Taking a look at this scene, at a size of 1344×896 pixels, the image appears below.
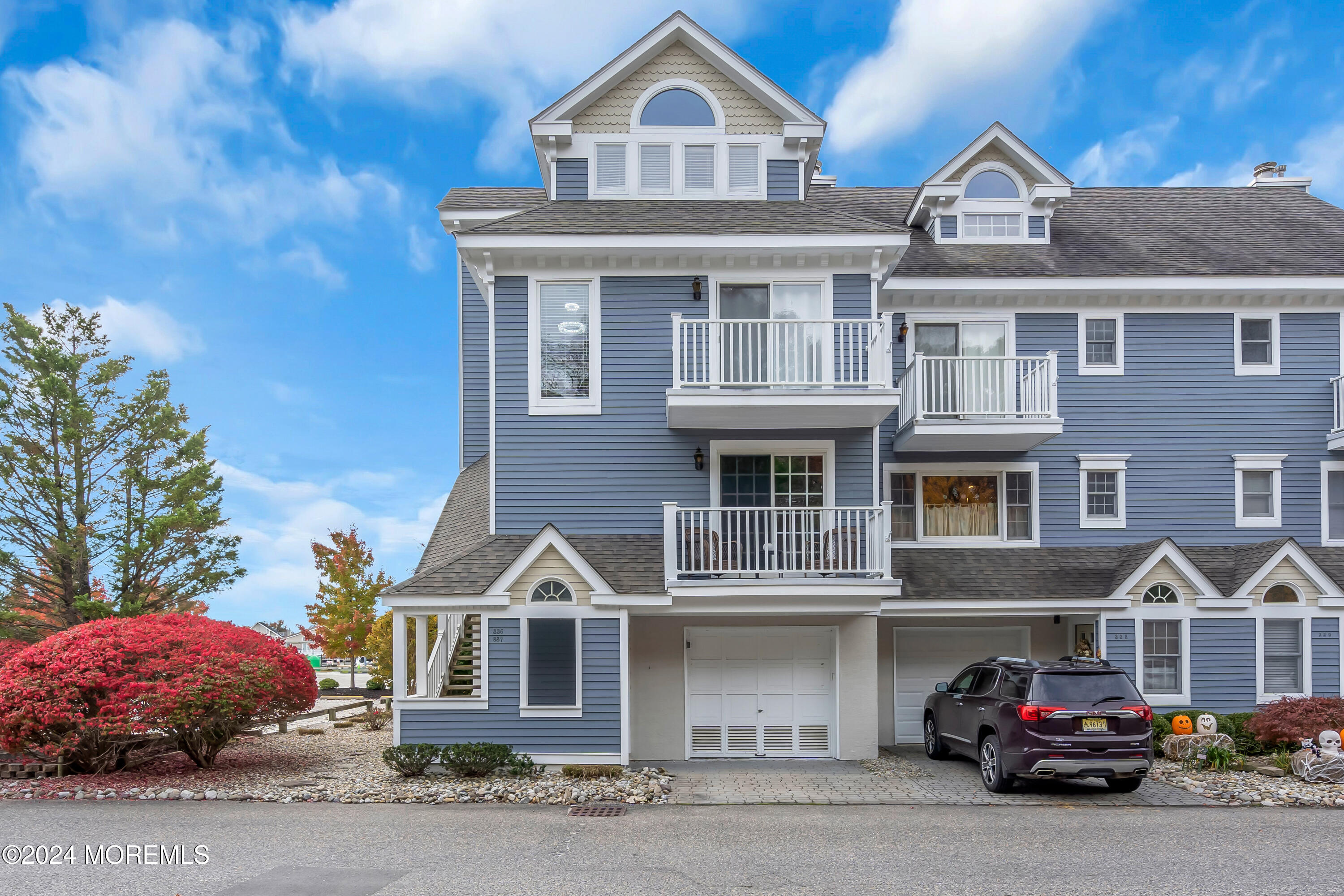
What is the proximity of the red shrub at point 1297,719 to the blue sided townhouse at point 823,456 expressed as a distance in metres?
1.00

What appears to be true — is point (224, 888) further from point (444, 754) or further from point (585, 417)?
point (585, 417)

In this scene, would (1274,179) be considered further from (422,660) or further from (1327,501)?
(422,660)

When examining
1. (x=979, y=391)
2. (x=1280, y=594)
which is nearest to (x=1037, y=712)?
(x=979, y=391)

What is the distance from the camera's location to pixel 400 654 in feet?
41.1

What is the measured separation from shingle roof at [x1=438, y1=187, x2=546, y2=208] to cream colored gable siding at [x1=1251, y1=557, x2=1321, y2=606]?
15.3 metres

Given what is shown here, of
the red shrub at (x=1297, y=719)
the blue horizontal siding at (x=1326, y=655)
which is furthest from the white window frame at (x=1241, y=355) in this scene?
the red shrub at (x=1297, y=719)

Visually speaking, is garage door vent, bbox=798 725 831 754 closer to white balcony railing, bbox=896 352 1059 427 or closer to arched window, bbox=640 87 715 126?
white balcony railing, bbox=896 352 1059 427

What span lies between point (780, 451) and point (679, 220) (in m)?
4.12

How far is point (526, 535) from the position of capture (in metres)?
13.7

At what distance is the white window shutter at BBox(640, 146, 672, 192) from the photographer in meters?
15.2

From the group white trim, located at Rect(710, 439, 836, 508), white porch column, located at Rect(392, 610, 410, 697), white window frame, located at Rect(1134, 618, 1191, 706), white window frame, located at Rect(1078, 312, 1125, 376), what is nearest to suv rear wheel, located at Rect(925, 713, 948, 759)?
white window frame, located at Rect(1134, 618, 1191, 706)

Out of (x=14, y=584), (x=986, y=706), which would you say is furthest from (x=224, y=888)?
(x=14, y=584)

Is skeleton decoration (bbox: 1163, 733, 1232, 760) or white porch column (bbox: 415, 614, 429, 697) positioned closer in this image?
skeleton decoration (bbox: 1163, 733, 1232, 760)

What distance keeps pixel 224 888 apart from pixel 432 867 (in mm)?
1763
